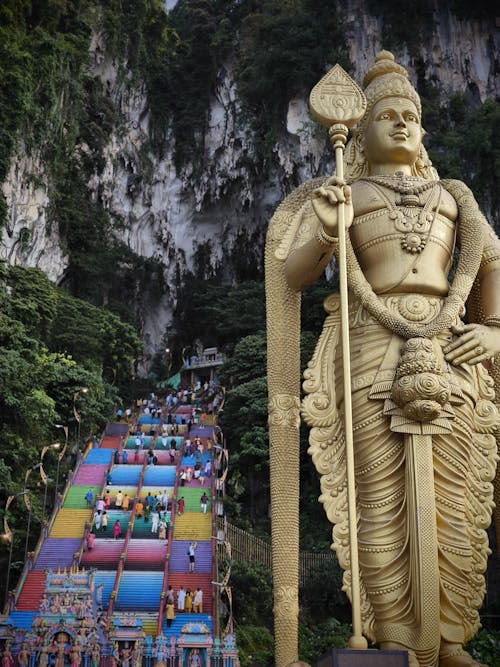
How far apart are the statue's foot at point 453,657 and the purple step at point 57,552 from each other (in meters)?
9.23

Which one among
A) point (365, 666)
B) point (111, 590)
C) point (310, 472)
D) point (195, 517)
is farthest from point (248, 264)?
point (365, 666)

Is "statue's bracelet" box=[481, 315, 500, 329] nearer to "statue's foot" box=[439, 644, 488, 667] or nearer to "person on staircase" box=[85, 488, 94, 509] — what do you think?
"statue's foot" box=[439, 644, 488, 667]

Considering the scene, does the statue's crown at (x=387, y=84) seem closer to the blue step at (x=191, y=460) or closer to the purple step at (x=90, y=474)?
the purple step at (x=90, y=474)

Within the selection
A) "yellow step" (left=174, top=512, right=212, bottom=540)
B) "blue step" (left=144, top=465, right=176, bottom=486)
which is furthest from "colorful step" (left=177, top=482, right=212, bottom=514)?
"blue step" (left=144, top=465, right=176, bottom=486)

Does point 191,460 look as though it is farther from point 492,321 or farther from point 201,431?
point 492,321

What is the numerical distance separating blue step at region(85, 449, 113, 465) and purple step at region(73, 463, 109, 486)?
0.36 metres

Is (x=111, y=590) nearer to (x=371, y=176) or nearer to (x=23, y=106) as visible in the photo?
(x=371, y=176)

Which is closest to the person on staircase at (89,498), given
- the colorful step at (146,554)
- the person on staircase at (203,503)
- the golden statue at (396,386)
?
the colorful step at (146,554)

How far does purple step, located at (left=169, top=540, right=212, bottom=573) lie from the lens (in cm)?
1202

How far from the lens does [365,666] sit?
2.94m

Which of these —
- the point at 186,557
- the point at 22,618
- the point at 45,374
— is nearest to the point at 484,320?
the point at 22,618

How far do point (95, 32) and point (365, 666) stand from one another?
2758cm

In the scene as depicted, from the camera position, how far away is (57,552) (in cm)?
1247

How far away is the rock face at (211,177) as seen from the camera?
23.2 meters
